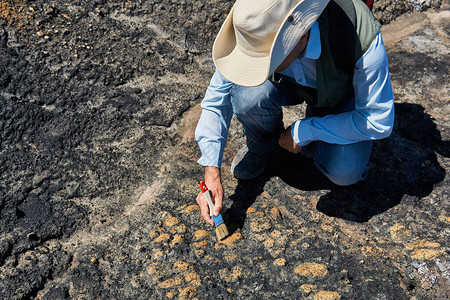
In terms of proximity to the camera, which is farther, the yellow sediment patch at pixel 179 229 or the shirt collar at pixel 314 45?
the yellow sediment patch at pixel 179 229

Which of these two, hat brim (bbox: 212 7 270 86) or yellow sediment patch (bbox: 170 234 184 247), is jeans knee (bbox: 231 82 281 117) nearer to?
hat brim (bbox: 212 7 270 86)

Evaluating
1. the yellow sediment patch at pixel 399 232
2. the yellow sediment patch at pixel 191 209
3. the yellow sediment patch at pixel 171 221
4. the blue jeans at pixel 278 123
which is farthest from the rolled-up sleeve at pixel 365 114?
the yellow sediment patch at pixel 171 221

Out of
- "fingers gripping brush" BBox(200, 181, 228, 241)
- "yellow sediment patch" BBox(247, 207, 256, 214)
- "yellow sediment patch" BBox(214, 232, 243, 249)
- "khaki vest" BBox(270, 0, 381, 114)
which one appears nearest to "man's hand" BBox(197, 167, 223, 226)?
"fingers gripping brush" BBox(200, 181, 228, 241)

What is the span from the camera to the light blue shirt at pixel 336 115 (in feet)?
5.55

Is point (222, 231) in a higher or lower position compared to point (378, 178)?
Answer: higher

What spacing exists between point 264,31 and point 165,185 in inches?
44.4

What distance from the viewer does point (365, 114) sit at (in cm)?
185

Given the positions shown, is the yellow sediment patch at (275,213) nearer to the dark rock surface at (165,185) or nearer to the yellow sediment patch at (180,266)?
the dark rock surface at (165,185)

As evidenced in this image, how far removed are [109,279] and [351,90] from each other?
1400 mm

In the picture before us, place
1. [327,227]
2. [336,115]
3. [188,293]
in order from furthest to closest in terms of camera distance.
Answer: [327,227] → [336,115] → [188,293]

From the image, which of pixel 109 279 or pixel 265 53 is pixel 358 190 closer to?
pixel 265 53

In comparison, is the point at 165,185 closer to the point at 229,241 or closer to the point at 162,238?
the point at 162,238

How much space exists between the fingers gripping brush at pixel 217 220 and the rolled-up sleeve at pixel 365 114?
19.8 inches

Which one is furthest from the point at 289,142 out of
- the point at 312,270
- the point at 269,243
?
the point at 312,270
